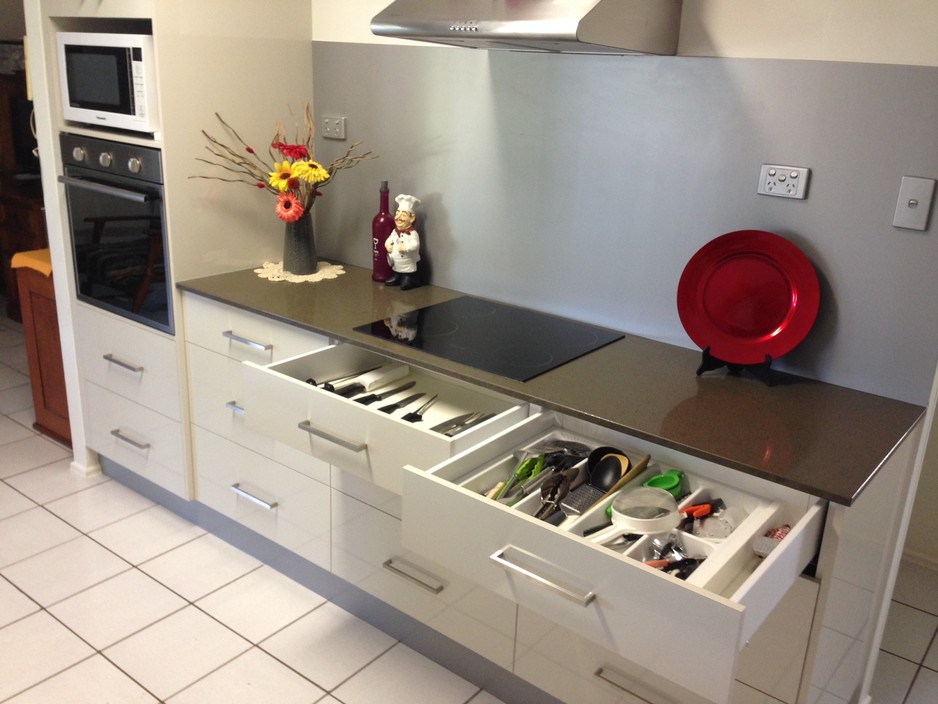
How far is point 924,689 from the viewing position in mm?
2105

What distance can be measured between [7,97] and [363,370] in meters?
3.72

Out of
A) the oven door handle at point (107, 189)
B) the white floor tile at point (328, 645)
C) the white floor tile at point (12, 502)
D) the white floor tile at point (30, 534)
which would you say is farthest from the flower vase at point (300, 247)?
the white floor tile at point (12, 502)

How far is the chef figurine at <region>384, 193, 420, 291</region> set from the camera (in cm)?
237

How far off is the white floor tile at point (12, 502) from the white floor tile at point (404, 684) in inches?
55.4

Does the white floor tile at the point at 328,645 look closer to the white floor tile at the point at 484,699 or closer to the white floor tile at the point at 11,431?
the white floor tile at the point at 484,699

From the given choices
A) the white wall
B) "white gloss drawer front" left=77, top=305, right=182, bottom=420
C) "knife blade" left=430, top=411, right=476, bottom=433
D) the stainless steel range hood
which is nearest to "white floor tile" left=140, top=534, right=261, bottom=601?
"white gloss drawer front" left=77, top=305, right=182, bottom=420

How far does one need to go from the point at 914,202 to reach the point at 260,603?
1892 mm

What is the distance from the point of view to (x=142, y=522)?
2711mm

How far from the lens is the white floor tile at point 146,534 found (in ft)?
8.38

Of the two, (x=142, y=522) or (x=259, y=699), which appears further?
(x=142, y=522)

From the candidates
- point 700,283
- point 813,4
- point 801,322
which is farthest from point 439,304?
point 813,4

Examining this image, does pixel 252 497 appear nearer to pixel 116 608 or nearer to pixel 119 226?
pixel 116 608

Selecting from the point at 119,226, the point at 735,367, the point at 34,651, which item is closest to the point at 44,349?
the point at 119,226

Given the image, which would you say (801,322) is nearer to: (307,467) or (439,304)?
(439,304)
